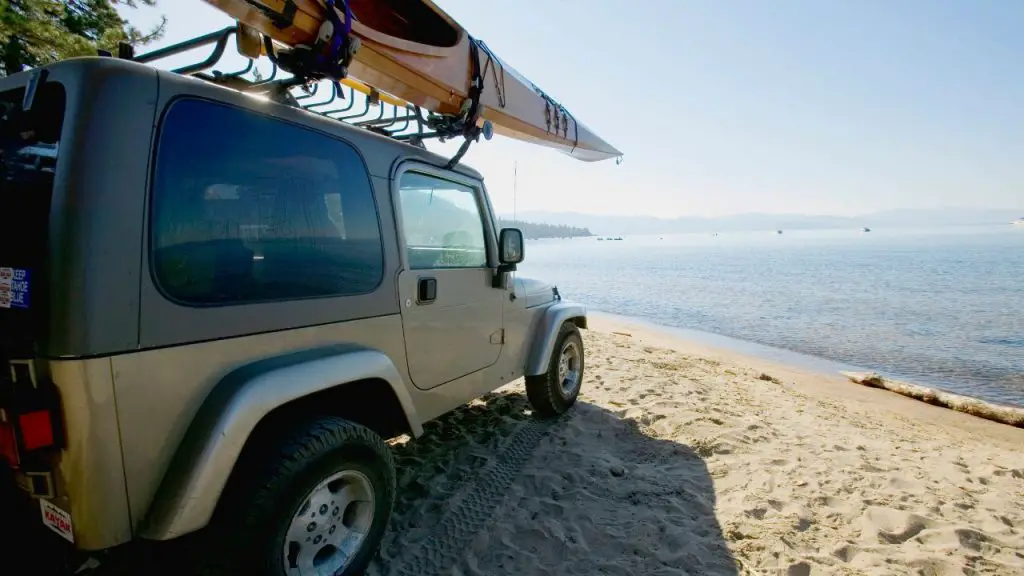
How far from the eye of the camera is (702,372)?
310 inches

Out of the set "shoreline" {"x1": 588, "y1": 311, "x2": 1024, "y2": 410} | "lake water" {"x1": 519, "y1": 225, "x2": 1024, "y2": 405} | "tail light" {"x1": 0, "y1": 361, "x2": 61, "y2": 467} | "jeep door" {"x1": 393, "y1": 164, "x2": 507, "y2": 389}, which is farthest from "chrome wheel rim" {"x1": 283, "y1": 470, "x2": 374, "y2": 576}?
"lake water" {"x1": 519, "y1": 225, "x2": 1024, "y2": 405}

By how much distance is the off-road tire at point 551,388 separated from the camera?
4.48 meters

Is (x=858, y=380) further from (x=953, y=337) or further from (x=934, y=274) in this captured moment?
(x=934, y=274)

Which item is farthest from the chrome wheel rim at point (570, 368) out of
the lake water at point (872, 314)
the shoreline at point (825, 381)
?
the lake water at point (872, 314)

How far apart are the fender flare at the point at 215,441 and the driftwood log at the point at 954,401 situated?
9475mm

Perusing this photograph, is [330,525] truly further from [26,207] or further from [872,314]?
[872,314]

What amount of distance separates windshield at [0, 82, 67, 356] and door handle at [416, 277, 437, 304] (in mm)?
1582

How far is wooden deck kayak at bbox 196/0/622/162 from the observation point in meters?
2.43

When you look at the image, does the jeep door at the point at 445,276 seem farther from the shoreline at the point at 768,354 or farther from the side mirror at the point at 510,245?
the shoreline at the point at 768,354

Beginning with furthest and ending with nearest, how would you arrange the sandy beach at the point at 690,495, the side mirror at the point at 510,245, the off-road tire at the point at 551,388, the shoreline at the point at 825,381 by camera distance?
1. the shoreline at the point at 825,381
2. the off-road tire at the point at 551,388
3. the side mirror at the point at 510,245
4. the sandy beach at the point at 690,495

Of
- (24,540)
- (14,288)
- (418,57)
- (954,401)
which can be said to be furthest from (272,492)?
(954,401)

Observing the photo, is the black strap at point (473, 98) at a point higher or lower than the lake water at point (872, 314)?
higher

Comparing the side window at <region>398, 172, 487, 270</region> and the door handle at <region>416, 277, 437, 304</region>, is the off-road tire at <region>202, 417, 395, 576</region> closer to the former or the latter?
the door handle at <region>416, 277, 437, 304</region>

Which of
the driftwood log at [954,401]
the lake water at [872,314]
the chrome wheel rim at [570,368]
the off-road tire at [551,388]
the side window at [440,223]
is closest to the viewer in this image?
the side window at [440,223]
